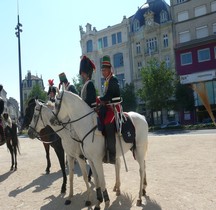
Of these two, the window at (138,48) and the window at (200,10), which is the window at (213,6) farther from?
the window at (138,48)

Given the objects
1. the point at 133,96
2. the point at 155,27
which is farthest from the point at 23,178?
the point at 155,27

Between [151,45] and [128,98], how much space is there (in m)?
9.35

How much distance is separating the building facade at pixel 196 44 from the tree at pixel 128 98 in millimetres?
7849

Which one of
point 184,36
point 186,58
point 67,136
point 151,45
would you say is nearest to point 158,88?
point 186,58

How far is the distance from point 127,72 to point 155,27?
8.53 meters

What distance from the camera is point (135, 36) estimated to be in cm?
4809

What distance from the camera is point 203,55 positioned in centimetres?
3862

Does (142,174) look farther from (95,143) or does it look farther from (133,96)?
(133,96)

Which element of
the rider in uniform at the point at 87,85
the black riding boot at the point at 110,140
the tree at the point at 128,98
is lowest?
the black riding boot at the point at 110,140

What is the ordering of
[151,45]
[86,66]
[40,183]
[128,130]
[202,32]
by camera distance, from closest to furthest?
[128,130] < [86,66] < [40,183] < [202,32] < [151,45]

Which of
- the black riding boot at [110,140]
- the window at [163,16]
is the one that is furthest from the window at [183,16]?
the black riding boot at [110,140]

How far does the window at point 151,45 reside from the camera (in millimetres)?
45506

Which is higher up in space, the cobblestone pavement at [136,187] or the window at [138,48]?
the window at [138,48]

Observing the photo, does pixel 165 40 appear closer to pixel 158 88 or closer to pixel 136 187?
pixel 158 88
